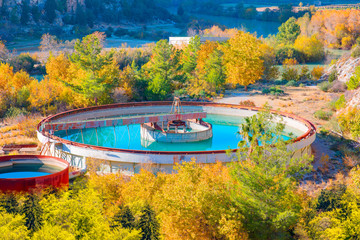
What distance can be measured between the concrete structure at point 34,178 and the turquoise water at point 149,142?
49.2 ft

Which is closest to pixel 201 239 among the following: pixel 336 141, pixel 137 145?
pixel 137 145

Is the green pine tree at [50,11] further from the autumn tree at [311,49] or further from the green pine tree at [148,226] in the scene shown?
the green pine tree at [148,226]

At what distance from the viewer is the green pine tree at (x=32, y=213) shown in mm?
23330

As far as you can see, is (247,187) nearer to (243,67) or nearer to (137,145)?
(137,145)

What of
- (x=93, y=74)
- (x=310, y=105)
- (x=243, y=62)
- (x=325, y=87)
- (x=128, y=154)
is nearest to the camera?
(x=128, y=154)

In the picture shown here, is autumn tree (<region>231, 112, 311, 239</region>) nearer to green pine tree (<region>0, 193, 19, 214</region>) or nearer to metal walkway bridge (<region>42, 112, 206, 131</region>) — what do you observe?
green pine tree (<region>0, 193, 19, 214</region>)

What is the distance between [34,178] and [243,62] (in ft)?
165

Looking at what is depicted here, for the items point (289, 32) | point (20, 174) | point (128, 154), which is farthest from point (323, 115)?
point (289, 32)

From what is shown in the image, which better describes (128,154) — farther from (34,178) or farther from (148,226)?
(148,226)

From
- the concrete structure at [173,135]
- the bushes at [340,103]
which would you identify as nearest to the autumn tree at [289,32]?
the bushes at [340,103]

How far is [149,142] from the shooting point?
4909cm

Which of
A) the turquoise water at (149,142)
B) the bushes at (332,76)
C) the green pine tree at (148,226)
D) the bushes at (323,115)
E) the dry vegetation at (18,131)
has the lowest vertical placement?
the turquoise water at (149,142)

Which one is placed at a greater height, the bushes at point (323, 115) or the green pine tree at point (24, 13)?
the green pine tree at point (24, 13)

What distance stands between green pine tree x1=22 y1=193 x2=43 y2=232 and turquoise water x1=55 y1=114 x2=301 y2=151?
20.9m
